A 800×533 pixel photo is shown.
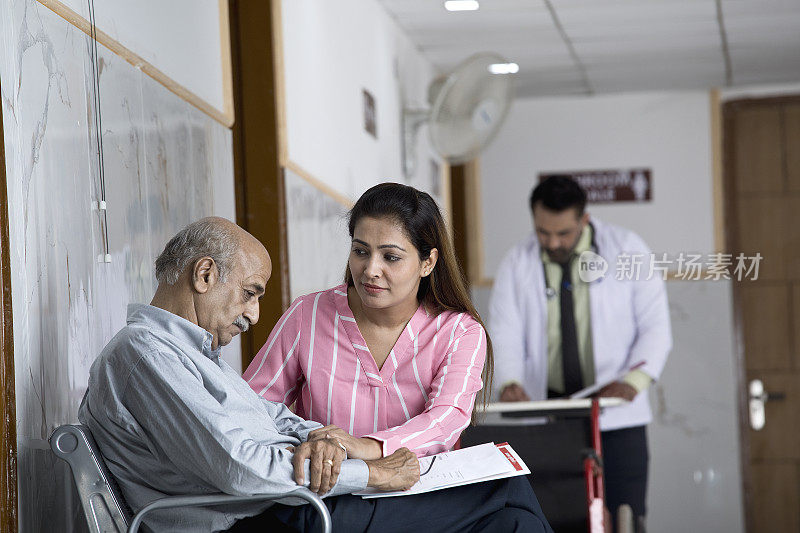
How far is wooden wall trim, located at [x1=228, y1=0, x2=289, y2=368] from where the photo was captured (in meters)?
3.29

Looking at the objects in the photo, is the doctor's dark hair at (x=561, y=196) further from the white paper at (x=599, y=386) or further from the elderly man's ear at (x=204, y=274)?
the elderly man's ear at (x=204, y=274)

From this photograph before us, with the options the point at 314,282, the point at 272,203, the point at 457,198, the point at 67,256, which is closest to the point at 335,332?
the point at 67,256

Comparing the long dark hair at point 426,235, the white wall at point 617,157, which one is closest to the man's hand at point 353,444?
the long dark hair at point 426,235

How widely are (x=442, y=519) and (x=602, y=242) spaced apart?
232cm

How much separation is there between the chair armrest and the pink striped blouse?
44 cm

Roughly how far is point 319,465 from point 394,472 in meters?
0.15

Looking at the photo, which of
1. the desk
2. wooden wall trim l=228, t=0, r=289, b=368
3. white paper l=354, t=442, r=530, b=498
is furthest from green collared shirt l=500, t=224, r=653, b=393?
white paper l=354, t=442, r=530, b=498

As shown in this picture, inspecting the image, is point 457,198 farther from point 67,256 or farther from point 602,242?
point 67,256

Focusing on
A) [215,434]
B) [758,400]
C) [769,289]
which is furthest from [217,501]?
[769,289]

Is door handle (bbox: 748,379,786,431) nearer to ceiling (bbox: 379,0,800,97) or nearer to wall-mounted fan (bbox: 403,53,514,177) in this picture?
ceiling (bbox: 379,0,800,97)

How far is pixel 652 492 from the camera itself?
20.4ft

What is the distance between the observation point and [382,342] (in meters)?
2.27

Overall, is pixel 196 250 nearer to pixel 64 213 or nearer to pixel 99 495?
pixel 64 213

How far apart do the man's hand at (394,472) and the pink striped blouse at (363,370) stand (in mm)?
257
